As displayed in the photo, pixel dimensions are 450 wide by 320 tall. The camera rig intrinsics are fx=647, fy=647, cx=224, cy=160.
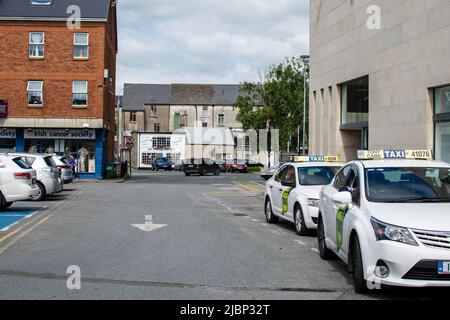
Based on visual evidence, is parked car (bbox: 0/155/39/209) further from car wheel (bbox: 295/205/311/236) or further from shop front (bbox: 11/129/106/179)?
shop front (bbox: 11/129/106/179)

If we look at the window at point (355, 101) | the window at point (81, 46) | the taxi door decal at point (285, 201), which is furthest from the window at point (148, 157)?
the taxi door decal at point (285, 201)

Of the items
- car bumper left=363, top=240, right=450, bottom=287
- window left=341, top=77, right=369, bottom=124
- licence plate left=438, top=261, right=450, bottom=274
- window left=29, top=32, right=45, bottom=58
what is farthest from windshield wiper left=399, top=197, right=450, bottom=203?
window left=29, top=32, right=45, bottom=58

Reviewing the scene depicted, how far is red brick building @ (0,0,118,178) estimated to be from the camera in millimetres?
38969

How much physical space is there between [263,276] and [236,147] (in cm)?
7476

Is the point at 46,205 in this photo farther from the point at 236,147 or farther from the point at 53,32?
the point at 236,147

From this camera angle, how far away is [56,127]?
39125 mm

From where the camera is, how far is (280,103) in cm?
6612

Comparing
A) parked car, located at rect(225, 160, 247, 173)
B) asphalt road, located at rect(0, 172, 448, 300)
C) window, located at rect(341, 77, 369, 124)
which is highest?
window, located at rect(341, 77, 369, 124)

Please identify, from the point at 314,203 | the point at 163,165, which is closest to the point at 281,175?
the point at 314,203

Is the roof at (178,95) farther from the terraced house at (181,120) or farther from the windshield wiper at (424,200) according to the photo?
the windshield wiper at (424,200)

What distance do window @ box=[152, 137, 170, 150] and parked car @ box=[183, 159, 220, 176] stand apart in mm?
29172

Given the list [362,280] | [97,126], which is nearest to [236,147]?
[97,126]

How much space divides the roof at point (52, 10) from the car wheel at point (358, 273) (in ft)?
113

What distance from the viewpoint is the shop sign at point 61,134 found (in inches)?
1554
